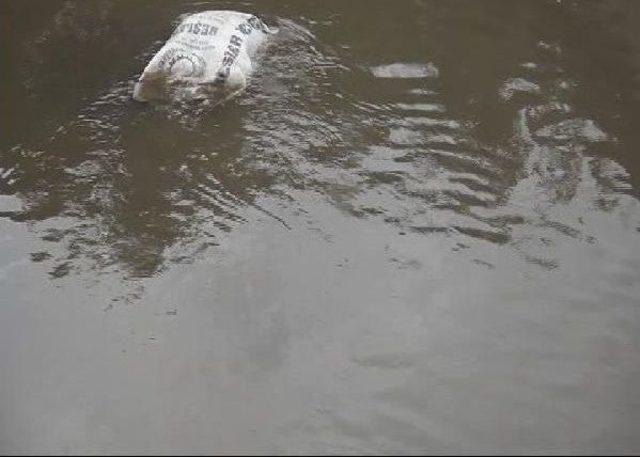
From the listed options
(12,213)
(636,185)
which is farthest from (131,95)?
(636,185)

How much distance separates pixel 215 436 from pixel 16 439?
31.2 inches

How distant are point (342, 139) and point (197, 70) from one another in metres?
Result: 1.00

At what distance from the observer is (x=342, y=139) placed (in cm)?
442

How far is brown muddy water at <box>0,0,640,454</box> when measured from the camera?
312 cm

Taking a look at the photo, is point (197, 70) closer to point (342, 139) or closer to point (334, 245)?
point (342, 139)

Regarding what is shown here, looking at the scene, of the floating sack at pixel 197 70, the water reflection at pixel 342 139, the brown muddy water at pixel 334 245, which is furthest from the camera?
the floating sack at pixel 197 70

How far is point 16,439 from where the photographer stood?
10.0 feet

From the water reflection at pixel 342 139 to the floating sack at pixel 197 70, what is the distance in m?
0.11

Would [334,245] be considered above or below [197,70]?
below

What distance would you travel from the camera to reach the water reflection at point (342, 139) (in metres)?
3.95

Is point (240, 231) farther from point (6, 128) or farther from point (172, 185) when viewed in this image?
point (6, 128)

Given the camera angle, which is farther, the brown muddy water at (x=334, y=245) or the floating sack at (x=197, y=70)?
the floating sack at (x=197, y=70)

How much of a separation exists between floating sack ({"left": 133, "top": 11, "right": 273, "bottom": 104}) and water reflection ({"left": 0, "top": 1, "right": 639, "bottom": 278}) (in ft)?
0.35

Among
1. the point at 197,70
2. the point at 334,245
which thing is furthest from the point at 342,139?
the point at 197,70
